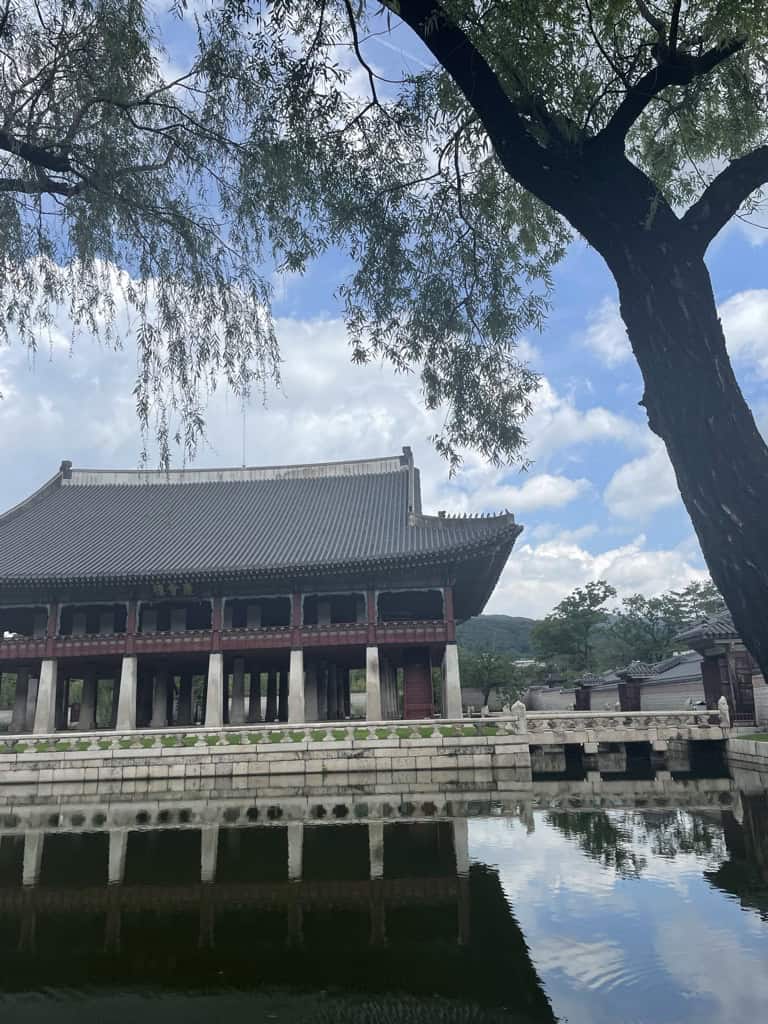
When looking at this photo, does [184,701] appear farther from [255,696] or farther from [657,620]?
[657,620]

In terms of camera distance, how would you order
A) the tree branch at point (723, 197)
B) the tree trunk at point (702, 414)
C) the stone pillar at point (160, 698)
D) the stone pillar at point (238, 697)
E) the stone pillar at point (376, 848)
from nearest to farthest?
the tree trunk at point (702, 414) → the tree branch at point (723, 197) → the stone pillar at point (376, 848) → the stone pillar at point (238, 697) → the stone pillar at point (160, 698)

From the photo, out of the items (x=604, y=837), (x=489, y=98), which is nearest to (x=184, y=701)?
(x=604, y=837)

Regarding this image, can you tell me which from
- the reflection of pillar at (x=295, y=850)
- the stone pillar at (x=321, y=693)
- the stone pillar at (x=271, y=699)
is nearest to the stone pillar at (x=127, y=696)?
the stone pillar at (x=321, y=693)

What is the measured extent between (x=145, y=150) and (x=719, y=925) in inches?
361

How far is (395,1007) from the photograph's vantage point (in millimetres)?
5605

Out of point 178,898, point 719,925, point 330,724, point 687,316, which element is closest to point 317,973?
point 178,898

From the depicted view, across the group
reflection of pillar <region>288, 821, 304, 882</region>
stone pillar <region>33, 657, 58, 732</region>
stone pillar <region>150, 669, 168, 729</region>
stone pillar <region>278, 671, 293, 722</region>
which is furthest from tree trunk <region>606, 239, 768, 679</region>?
stone pillar <region>278, 671, 293, 722</region>

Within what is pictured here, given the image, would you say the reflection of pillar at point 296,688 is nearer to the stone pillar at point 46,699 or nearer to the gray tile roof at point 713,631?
the stone pillar at point 46,699

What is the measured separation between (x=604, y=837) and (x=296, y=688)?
15.5 m

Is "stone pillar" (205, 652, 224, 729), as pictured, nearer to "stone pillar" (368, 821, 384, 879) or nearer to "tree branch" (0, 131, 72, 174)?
"stone pillar" (368, 821, 384, 879)

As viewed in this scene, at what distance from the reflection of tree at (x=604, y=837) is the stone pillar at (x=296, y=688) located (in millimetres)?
13052

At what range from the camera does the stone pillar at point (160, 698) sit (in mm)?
30875

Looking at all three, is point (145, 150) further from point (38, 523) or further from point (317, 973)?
point (38, 523)

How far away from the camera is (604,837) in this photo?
11922mm
